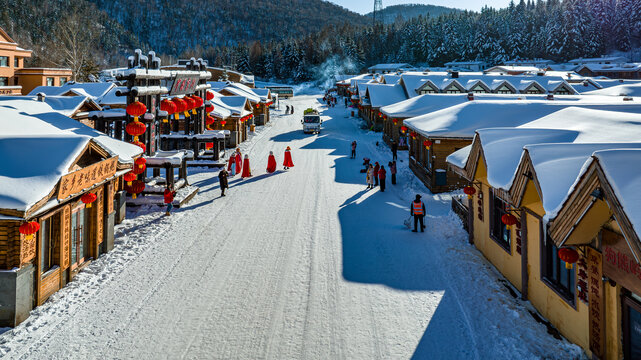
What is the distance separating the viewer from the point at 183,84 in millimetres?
20391

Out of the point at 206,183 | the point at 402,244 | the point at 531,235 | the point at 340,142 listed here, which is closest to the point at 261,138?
the point at 340,142

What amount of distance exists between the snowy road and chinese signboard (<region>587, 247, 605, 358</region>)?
619mm

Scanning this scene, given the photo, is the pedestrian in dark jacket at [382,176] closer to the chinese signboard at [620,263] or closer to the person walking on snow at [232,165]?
the person walking on snow at [232,165]

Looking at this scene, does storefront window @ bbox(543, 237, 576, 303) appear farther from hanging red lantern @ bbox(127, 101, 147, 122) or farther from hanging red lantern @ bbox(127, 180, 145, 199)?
hanging red lantern @ bbox(127, 180, 145, 199)

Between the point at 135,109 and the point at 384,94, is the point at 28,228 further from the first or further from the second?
the point at 384,94

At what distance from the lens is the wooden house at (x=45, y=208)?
26.8ft

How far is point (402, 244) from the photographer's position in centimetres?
1330

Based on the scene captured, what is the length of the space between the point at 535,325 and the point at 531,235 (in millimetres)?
2023

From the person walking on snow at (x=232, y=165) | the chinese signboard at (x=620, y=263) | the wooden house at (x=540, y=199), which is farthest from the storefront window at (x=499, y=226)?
the person walking on snow at (x=232, y=165)

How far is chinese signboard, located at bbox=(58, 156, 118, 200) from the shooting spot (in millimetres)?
8883

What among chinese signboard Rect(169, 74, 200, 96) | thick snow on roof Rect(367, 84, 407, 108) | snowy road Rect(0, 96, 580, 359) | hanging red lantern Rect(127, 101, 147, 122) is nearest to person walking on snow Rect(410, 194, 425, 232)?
snowy road Rect(0, 96, 580, 359)

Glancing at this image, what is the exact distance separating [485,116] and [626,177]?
52.7 feet

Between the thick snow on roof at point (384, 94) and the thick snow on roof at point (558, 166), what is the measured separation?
31.5 meters

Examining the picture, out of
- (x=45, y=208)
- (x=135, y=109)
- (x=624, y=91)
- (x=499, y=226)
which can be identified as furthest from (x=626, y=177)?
(x=624, y=91)
